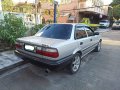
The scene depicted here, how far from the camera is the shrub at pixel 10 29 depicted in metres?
6.47

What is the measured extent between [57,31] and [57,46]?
1.10 metres

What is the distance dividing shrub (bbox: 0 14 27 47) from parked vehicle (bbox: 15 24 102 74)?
225 cm

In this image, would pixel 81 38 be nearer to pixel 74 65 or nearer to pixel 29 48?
pixel 74 65

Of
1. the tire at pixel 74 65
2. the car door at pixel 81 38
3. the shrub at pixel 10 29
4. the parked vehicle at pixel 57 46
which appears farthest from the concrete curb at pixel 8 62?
the car door at pixel 81 38

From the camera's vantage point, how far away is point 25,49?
4.19m

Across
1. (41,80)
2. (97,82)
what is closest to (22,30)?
(41,80)

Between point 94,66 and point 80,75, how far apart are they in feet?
3.44

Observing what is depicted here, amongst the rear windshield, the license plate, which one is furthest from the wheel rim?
the license plate

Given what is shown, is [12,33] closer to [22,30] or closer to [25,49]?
[22,30]

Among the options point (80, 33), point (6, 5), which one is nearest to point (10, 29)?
point (80, 33)

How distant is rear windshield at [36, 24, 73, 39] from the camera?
14.4ft

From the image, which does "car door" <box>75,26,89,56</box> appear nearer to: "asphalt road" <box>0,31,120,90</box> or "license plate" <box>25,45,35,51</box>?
"asphalt road" <box>0,31,120,90</box>

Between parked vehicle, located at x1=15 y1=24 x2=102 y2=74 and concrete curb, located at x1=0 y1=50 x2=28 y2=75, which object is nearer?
parked vehicle, located at x1=15 y1=24 x2=102 y2=74

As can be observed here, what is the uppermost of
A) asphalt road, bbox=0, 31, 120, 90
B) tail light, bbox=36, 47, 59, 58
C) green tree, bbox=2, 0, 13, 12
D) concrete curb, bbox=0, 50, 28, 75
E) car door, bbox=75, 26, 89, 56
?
green tree, bbox=2, 0, 13, 12
